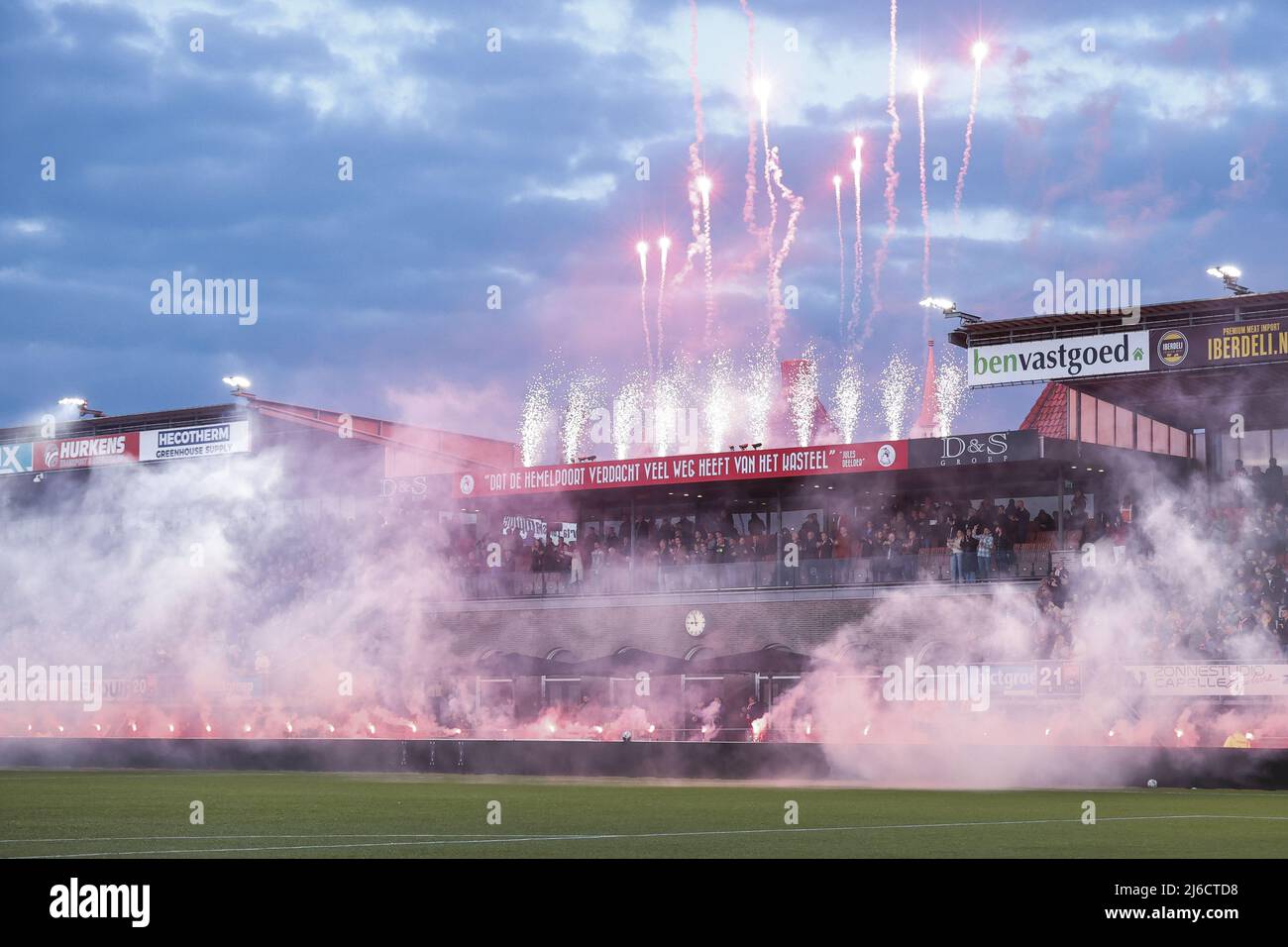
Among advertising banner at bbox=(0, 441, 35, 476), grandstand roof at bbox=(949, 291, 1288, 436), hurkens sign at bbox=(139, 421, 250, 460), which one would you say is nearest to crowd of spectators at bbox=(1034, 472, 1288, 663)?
grandstand roof at bbox=(949, 291, 1288, 436)

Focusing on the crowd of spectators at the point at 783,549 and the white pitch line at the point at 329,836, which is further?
the crowd of spectators at the point at 783,549

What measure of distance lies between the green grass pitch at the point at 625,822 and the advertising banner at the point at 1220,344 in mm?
18101

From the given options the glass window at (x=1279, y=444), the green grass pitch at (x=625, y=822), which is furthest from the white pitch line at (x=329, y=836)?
the glass window at (x=1279, y=444)

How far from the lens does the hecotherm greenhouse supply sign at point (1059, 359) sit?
133ft

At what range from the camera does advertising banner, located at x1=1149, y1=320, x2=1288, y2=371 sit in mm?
37781

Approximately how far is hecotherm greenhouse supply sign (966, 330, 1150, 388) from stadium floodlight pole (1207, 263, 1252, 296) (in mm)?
2230

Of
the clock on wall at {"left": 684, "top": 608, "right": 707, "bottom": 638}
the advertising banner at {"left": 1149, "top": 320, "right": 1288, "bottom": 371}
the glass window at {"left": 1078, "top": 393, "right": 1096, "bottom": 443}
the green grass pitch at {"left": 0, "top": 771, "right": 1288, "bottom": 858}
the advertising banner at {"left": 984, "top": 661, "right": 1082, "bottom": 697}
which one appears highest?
the advertising banner at {"left": 1149, "top": 320, "right": 1288, "bottom": 371}

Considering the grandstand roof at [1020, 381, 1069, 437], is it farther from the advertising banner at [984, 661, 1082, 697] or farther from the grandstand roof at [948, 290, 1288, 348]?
the advertising banner at [984, 661, 1082, 697]

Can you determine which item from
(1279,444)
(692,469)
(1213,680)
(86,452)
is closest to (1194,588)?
(1213,680)

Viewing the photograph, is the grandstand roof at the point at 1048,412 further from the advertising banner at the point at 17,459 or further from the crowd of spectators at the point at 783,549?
the advertising banner at the point at 17,459

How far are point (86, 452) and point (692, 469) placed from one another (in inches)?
1181

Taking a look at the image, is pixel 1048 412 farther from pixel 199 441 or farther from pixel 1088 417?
pixel 199 441

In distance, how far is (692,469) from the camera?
1821 inches
